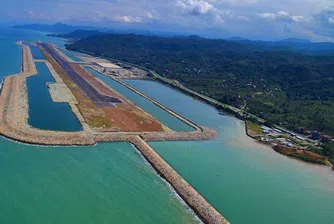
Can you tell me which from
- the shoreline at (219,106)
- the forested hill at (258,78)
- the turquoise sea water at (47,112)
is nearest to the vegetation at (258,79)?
the forested hill at (258,78)

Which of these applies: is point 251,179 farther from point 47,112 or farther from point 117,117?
point 47,112

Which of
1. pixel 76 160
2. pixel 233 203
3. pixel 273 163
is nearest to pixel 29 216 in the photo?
pixel 76 160

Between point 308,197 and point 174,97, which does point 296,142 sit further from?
point 174,97

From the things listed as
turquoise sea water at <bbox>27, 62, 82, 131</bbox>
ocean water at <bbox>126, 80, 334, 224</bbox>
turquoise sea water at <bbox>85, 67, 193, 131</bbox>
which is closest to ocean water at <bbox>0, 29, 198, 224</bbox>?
ocean water at <bbox>126, 80, 334, 224</bbox>

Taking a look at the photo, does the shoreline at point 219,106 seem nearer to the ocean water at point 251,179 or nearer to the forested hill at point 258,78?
the ocean water at point 251,179

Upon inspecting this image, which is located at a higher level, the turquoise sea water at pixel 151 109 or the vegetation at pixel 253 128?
the turquoise sea water at pixel 151 109

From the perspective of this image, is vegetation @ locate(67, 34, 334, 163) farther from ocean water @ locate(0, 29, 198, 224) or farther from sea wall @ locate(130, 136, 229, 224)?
ocean water @ locate(0, 29, 198, 224)
